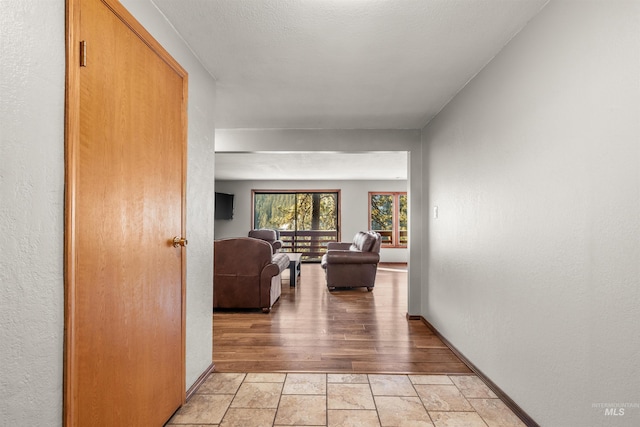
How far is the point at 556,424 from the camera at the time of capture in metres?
1.60

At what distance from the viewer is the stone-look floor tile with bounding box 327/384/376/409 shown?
2.03m

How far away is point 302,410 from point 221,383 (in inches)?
26.1

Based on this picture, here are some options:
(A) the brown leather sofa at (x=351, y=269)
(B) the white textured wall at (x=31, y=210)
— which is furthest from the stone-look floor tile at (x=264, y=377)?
(A) the brown leather sofa at (x=351, y=269)

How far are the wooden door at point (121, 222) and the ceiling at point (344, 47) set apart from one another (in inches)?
16.4

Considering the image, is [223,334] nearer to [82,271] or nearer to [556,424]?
[82,271]

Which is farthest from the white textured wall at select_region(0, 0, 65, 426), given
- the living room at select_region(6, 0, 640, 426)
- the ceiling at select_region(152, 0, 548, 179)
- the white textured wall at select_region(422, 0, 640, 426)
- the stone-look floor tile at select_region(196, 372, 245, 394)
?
the white textured wall at select_region(422, 0, 640, 426)

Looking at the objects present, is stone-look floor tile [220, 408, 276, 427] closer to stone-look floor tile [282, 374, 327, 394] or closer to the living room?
stone-look floor tile [282, 374, 327, 394]

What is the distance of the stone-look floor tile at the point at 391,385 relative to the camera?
7.13ft

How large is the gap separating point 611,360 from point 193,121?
2447 mm

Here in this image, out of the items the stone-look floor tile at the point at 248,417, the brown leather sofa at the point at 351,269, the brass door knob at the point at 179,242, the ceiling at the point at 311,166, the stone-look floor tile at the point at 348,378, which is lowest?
the stone-look floor tile at the point at 348,378

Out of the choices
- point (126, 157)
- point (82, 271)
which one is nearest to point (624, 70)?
point (126, 157)

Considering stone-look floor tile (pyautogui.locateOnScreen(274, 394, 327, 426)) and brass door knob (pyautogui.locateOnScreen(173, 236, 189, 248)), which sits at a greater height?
brass door knob (pyautogui.locateOnScreen(173, 236, 189, 248))

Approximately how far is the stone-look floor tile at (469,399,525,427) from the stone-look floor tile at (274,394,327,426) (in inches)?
36.4

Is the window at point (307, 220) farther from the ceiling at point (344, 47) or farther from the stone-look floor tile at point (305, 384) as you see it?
the stone-look floor tile at point (305, 384)
